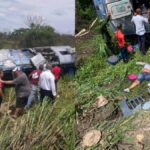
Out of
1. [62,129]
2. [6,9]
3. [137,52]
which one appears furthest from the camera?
[137,52]

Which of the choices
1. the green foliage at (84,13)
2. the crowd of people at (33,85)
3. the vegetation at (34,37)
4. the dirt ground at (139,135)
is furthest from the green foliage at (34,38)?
the dirt ground at (139,135)

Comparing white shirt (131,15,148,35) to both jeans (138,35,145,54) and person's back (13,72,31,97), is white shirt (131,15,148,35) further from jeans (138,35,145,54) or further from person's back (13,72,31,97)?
person's back (13,72,31,97)

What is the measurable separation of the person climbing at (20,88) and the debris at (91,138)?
1.87 feet

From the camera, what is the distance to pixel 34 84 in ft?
13.9

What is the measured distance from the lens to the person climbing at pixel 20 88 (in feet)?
13.7

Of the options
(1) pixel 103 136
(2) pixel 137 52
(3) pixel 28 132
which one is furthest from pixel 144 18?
(3) pixel 28 132

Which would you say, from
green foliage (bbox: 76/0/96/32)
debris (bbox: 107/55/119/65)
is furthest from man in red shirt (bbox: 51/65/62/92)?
debris (bbox: 107/55/119/65)

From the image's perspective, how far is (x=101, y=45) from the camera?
459 cm

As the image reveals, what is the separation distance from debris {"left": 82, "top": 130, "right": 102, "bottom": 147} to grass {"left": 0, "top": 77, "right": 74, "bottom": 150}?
0.18 metres

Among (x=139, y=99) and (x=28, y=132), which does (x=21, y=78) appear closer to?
(x=28, y=132)

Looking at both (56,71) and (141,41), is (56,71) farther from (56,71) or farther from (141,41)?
(141,41)

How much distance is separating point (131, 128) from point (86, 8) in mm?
940

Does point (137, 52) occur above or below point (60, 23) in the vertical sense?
below

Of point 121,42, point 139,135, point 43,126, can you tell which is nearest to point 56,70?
point 43,126
